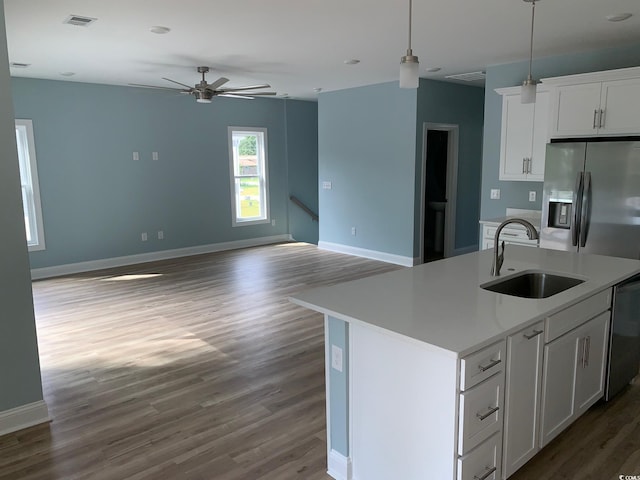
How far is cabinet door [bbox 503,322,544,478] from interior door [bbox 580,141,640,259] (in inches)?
91.9

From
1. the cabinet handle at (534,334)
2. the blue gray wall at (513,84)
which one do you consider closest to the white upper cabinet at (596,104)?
the blue gray wall at (513,84)

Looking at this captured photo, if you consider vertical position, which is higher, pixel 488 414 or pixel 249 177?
pixel 249 177

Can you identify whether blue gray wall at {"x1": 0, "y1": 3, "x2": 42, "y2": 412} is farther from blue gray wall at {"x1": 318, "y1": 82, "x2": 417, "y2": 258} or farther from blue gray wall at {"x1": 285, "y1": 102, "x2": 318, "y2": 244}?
blue gray wall at {"x1": 285, "y1": 102, "x2": 318, "y2": 244}

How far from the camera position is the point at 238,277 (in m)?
6.39

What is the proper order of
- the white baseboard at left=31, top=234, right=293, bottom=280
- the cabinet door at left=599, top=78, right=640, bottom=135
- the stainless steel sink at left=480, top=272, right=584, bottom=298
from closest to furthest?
the stainless steel sink at left=480, top=272, right=584, bottom=298 → the cabinet door at left=599, top=78, right=640, bottom=135 → the white baseboard at left=31, top=234, right=293, bottom=280

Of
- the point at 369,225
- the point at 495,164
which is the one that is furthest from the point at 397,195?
the point at 495,164

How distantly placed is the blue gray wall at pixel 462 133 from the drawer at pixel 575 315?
163 inches

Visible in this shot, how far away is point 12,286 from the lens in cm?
270

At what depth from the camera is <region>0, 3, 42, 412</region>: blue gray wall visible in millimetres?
2615

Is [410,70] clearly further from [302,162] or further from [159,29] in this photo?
[302,162]

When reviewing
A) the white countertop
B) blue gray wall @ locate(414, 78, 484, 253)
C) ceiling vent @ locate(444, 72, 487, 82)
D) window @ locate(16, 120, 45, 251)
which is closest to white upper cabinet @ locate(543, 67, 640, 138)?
the white countertop

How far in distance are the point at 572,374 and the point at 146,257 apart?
6.42 meters

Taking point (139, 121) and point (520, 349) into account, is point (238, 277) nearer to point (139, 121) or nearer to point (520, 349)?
point (139, 121)

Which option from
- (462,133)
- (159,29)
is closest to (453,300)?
(159,29)
